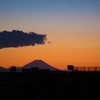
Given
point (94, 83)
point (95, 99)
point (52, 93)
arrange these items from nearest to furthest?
point (95, 99), point (52, 93), point (94, 83)

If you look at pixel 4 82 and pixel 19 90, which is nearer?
pixel 19 90

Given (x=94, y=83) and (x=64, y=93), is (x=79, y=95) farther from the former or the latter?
(x=94, y=83)

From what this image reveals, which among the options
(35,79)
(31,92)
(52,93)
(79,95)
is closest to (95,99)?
(79,95)

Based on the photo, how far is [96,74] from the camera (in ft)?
231

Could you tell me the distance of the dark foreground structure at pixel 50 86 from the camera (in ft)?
194

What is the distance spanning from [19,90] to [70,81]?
Answer: 1120cm

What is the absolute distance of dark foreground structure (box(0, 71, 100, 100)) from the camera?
5926 centimetres

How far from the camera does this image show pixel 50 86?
67.2 metres

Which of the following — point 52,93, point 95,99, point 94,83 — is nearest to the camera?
point 95,99

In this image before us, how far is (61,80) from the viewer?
68.7m

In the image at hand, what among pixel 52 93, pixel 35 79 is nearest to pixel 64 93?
pixel 52 93

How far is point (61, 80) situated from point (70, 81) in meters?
1.87

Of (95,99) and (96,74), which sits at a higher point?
(96,74)

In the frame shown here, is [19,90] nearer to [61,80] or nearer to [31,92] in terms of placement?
[31,92]
